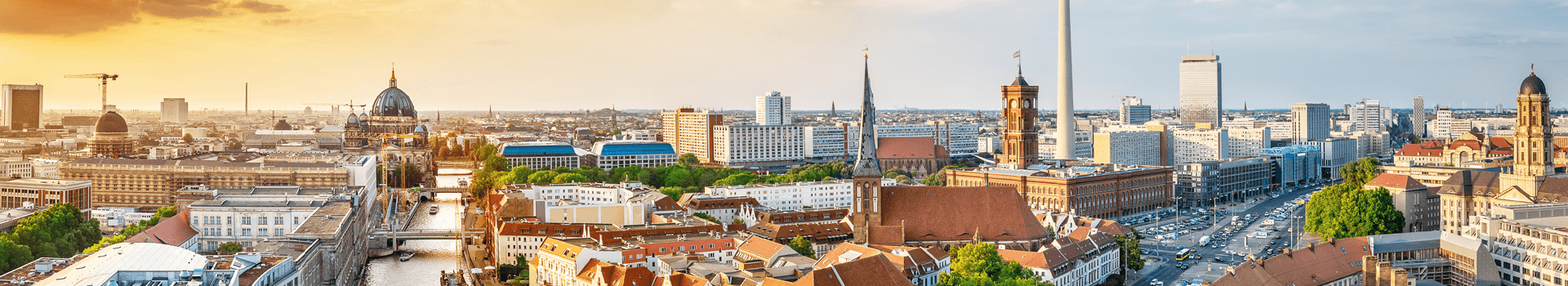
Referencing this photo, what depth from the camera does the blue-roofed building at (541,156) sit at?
8988 cm

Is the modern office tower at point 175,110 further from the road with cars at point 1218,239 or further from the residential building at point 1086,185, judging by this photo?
the road with cars at point 1218,239

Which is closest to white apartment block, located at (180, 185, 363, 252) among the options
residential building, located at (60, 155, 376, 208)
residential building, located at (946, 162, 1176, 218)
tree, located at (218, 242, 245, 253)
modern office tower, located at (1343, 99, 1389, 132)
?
tree, located at (218, 242, 245, 253)

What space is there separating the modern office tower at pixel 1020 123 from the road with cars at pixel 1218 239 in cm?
718

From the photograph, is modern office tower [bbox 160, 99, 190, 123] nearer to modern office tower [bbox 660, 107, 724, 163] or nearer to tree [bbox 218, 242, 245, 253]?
modern office tower [bbox 660, 107, 724, 163]

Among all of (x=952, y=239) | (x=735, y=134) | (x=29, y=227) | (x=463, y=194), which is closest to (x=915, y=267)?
(x=952, y=239)

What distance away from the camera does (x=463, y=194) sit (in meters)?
72.6

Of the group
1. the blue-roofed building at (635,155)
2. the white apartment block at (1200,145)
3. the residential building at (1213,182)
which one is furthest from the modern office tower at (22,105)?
the white apartment block at (1200,145)

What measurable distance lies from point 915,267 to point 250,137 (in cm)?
10600

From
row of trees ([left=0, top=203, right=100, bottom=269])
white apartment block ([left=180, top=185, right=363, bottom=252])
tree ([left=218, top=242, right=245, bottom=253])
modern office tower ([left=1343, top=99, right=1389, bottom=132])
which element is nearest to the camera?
row of trees ([left=0, top=203, right=100, bottom=269])

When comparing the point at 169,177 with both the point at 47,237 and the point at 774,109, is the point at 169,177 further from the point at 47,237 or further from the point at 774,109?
the point at 774,109

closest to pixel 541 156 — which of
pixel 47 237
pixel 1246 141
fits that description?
pixel 47 237

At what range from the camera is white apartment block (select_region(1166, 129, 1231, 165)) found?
9362 centimetres

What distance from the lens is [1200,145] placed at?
9525cm

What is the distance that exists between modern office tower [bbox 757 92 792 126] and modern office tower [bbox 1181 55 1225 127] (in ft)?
222
